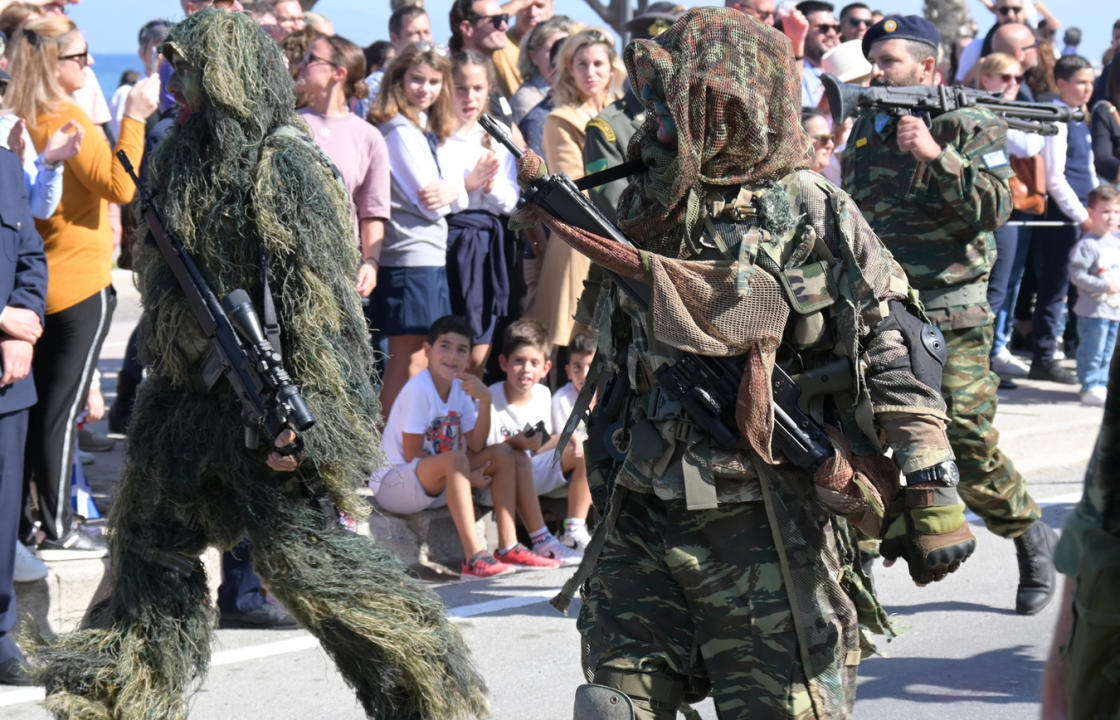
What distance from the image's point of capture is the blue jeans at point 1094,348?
32.9 feet

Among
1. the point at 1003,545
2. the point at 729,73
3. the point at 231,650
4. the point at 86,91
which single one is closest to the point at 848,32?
the point at 1003,545

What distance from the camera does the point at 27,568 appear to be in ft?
17.9

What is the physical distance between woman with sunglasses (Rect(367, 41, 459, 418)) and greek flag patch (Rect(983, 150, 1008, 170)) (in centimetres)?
253

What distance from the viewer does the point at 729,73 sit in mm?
3268

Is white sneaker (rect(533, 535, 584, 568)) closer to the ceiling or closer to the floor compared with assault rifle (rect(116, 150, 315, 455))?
closer to the floor

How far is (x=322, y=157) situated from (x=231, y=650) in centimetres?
202

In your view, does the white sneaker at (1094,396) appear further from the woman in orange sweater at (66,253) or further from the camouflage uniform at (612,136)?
the woman in orange sweater at (66,253)

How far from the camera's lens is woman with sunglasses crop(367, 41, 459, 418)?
7.13 m

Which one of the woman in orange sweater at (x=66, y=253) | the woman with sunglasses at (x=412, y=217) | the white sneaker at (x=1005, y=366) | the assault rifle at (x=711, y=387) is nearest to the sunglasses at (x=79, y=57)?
the woman in orange sweater at (x=66, y=253)

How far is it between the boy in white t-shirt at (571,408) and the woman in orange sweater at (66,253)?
2.03 meters

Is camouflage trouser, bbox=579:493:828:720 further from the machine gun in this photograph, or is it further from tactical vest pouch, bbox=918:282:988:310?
the machine gun

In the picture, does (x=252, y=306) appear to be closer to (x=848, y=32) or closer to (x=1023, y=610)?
(x=1023, y=610)

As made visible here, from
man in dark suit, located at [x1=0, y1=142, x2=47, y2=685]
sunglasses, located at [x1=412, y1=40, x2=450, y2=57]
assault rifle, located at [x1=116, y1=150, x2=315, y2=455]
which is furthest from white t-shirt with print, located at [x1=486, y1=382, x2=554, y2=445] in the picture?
assault rifle, located at [x1=116, y1=150, x2=315, y2=455]

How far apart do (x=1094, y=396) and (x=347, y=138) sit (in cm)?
549
